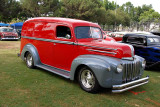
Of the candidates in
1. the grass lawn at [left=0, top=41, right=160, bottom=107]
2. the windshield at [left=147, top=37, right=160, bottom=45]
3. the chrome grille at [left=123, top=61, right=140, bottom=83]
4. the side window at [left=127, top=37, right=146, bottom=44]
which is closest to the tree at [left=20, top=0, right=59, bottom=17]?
the side window at [left=127, top=37, right=146, bottom=44]

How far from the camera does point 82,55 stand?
475 centimetres

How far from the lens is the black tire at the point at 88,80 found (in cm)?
427

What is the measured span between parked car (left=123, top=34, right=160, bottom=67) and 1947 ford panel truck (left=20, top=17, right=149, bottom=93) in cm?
253

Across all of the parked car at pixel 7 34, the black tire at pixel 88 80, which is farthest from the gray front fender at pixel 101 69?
the parked car at pixel 7 34

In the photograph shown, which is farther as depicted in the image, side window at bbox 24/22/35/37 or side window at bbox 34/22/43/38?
side window at bbox 24/22/35/37

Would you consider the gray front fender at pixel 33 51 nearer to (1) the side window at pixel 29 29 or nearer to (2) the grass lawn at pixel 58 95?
(1) the side window at pixel 29 29

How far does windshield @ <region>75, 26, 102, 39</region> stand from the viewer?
513 centimetres

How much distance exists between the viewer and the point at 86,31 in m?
5.34

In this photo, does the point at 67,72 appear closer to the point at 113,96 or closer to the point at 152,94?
the point at 113,96

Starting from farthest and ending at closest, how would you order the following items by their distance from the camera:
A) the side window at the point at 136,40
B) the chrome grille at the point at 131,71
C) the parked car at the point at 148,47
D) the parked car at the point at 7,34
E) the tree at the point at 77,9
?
the tree at the point at 77,9 → the parked car at the point at 7,34 → the side window at the point at 136,40 → the parked car at the point at 148,47 → the chrome grille at the point at 131,71

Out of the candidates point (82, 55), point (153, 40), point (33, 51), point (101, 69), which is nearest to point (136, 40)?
point (153, 40)

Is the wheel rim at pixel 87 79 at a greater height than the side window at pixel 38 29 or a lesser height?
lesser

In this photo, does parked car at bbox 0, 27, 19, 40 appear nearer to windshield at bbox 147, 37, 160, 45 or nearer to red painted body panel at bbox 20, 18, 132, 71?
red painted body panel at bbox 20, 18, 132, 71

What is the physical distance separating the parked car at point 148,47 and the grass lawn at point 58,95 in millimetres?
1807
